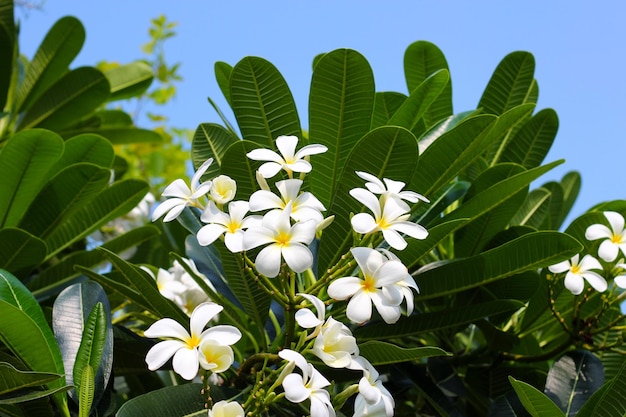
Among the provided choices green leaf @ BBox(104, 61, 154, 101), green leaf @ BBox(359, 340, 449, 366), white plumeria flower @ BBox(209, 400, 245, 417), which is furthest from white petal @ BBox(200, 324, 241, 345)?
green leaf @ BBox(104, 61, 154, 101)

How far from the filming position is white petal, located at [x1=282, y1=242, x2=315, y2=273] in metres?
1.17

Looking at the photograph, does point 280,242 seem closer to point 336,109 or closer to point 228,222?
point 228,222

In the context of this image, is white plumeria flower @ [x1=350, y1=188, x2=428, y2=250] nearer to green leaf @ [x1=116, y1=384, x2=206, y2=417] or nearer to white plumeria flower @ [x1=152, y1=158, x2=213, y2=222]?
white plumeria flower @ [x1=152, y1=158, x2=213, y2=222]

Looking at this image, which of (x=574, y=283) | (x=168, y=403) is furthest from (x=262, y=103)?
(x=574, y=283)

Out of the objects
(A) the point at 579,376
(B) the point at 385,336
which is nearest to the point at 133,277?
(B) the point at 385,336

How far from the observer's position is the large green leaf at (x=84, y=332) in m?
1.40

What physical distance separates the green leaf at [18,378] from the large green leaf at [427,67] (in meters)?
1.20

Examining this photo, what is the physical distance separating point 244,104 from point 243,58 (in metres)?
0.10

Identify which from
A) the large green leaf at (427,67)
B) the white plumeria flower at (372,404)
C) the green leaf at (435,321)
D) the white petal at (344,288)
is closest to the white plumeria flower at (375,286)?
the white petal at (344,288)

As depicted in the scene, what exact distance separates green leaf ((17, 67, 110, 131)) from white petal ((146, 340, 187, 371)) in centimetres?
167

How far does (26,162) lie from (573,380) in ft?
4.52

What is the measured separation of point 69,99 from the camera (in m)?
2.63

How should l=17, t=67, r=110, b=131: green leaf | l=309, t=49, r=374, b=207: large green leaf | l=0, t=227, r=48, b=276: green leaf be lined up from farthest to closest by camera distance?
l=17, t=67, r=110, b=131: green leaf, l=0, t=227, r=48, b=276: green leaf, l=309, t=49, r=374, b=207: large green leaf

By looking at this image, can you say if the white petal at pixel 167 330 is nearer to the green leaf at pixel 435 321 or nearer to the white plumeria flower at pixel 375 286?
the white plumeria flower at pixel 375 286
